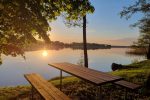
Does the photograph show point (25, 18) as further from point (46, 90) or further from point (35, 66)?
point (35, 66)

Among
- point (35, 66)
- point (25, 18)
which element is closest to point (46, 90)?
point (25, 18)

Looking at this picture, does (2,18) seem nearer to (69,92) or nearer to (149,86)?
(69,92)

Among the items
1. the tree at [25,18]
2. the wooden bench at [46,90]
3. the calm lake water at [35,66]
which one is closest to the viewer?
the wooden bench at [46,90]

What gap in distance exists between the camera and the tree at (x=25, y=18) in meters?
7.91

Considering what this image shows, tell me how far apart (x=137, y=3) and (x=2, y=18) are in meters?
8.76

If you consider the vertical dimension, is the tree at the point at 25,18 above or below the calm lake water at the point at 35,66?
above

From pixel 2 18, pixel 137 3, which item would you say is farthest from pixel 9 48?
pixel 137 3

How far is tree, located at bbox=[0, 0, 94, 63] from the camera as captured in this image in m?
7.91

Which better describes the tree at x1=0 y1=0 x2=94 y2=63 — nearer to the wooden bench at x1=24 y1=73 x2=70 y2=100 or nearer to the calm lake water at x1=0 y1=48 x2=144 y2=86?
the wooden bench at x1=24 y1=73 x2=70 y2=100

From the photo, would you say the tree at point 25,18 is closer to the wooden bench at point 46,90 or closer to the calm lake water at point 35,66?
the wooden bench at point 46,90

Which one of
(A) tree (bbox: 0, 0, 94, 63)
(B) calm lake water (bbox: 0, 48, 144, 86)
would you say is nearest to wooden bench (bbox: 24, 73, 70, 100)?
(A) tree (bbox: 0, 0, 94, 63)

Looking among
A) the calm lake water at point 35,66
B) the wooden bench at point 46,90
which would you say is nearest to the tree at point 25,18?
the wooden bench at point 46,90

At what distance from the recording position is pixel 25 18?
25.8 feet

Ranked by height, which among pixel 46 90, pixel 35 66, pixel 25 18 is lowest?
pixel 35 66
